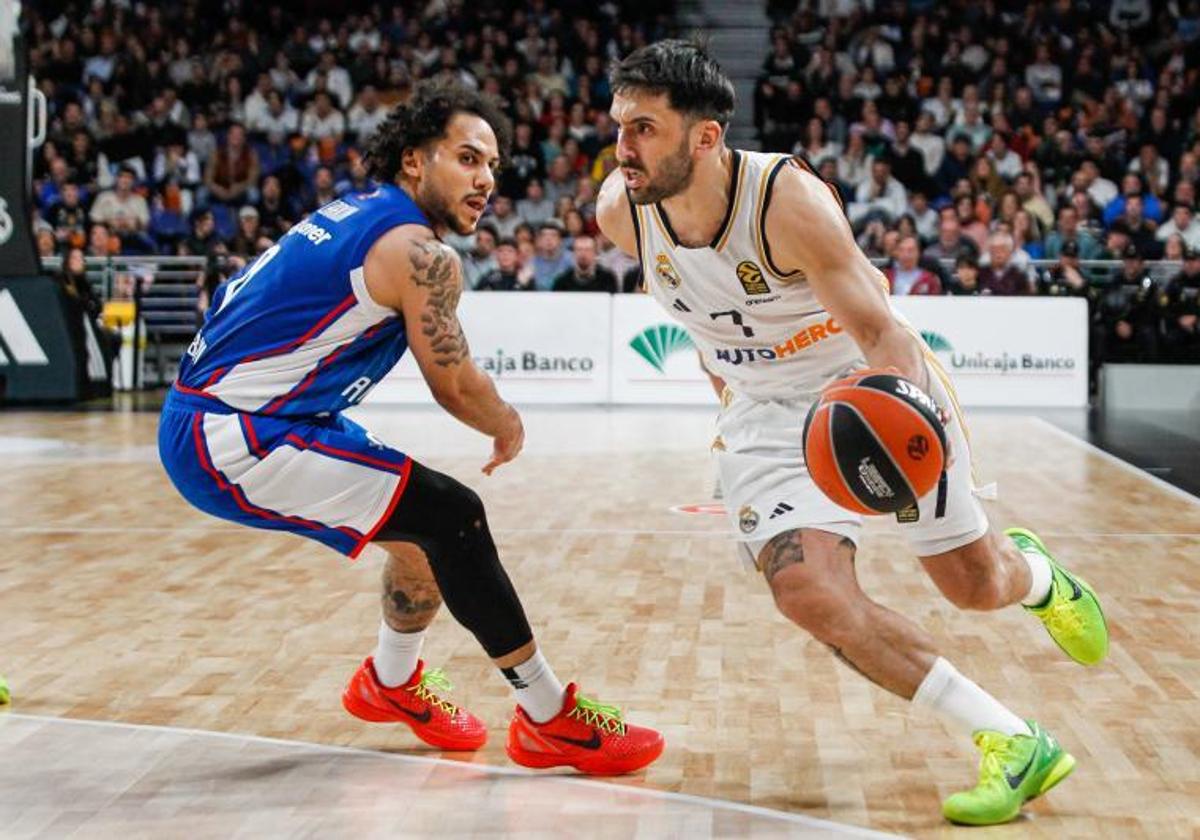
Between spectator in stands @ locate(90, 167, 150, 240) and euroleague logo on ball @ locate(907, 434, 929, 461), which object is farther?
spectator in stands @ locate(90, 167, 150, 240)

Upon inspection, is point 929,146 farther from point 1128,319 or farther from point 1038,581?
point 1038,581

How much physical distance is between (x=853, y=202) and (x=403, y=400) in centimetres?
564

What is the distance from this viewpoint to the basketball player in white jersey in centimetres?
389

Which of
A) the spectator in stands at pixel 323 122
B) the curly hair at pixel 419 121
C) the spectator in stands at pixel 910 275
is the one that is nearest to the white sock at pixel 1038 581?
the curly hair at pixel 419 121

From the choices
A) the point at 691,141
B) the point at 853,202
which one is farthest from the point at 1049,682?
the point at 853,202

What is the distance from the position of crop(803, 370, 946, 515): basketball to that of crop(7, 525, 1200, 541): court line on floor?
4394 millimetres

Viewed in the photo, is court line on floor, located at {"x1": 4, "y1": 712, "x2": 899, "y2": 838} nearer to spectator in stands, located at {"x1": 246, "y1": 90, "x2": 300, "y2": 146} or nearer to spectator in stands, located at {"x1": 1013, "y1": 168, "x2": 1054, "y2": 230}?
spectator in stands, located at {"x1": 1013, "y1": 168, "x2": 1054, "y2": 230}

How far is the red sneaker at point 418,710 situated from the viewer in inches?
175

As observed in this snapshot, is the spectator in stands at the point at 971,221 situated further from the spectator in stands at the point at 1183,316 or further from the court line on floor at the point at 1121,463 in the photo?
the court line on floor at the point at 1121,463

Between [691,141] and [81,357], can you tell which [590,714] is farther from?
[81,357]

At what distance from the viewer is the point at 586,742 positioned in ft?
13.8

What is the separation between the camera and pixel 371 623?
609 cm

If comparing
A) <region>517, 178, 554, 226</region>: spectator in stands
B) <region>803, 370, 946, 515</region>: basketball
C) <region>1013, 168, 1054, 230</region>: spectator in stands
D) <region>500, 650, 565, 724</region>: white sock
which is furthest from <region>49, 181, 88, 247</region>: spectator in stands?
<region>803, 370, 946, 515</region>: basketball

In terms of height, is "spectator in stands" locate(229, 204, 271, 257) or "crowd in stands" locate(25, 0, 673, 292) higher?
"crowd in stands" locate(25, 0, 673, 292)
